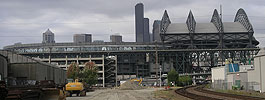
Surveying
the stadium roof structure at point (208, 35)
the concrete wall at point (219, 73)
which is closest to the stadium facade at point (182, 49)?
the stadium roof structure at point (208, 35)

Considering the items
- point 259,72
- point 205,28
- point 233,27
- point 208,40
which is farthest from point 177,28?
point 259,72

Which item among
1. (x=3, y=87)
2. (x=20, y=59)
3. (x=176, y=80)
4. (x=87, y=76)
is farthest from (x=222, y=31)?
(x=3, y=87)

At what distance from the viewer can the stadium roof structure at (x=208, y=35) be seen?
179 m

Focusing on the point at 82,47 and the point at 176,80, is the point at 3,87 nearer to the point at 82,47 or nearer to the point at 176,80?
the point at 176,80

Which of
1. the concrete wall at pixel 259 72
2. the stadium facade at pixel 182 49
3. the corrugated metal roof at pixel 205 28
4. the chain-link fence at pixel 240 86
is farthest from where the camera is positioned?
the corrugated metal roof at pixel 205 28

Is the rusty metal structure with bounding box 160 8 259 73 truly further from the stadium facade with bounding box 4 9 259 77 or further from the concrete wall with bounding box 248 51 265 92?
the concrete wall with bounding box 248 51 265 92

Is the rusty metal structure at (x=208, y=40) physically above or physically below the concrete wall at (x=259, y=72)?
above

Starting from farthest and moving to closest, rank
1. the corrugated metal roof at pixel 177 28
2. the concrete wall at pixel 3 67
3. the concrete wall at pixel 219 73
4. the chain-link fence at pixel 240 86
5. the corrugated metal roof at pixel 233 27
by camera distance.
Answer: the corrugated metal roof at pixel 177 28 → the corrugated metal roof at pixel 233 27 → the concrete wall at pixel 219 73 → the chain-link fence at pixel 240 86 → the concrete wall at pixel 3 67

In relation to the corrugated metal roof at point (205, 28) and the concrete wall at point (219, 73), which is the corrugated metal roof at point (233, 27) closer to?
the corrugated metal roof at point (205, 28)

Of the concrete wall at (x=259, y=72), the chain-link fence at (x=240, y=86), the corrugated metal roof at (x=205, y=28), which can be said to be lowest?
the chain-link fence at (x=240, y=86)

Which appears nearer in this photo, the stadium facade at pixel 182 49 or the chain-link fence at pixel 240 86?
the chain-link fence at pixel 240 86

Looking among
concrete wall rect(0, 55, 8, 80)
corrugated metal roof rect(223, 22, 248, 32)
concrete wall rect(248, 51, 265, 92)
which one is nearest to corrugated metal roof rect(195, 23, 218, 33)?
corrugated metal roof rect(223, 22, 248, 32)

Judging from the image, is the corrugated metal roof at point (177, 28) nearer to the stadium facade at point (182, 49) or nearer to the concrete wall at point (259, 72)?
the stadium facade at point (182, 49)

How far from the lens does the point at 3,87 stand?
64.3 ft
